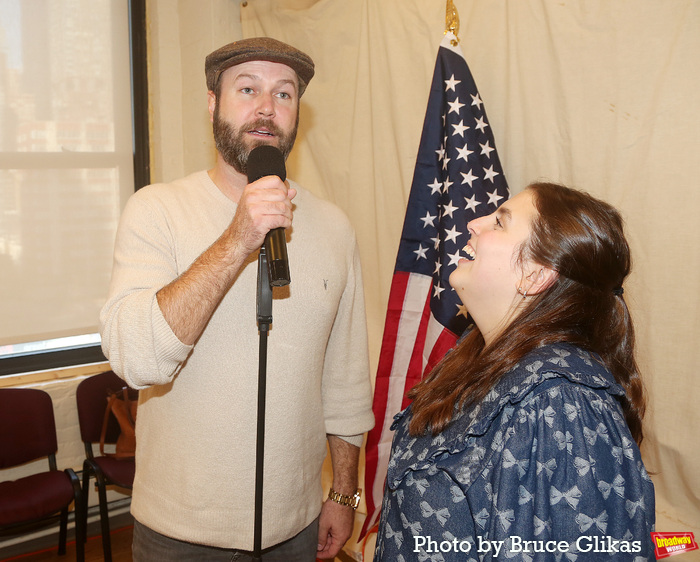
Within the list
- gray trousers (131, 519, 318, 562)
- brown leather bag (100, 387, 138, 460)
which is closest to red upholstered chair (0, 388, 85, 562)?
brown leather bag (100, 387, 138, 460)

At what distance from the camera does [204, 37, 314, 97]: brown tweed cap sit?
1.65 m

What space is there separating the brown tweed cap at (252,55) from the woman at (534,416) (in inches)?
29.0

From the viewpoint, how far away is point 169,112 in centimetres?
366

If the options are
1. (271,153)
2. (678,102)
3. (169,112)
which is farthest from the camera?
(169,112)

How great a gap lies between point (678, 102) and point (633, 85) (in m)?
0.17

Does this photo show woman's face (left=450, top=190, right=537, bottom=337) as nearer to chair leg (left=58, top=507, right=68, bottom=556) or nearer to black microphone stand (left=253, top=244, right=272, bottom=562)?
black microphone stand (left=253, top=244, right=272, bottom=562)

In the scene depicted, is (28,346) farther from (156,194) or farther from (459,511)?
(459,511)

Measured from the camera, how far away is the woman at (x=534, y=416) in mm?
1063

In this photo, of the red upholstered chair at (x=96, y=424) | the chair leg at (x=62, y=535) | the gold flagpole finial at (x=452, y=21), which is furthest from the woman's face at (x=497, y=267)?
the chair leg at (x=62, y=535)

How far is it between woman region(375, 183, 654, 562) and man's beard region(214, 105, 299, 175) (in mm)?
623

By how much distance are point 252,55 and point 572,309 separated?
1100 millimetres

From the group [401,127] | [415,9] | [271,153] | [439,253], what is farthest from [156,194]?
[415,9]

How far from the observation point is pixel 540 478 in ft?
3.53

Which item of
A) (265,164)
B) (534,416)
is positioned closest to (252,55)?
(265,164)
